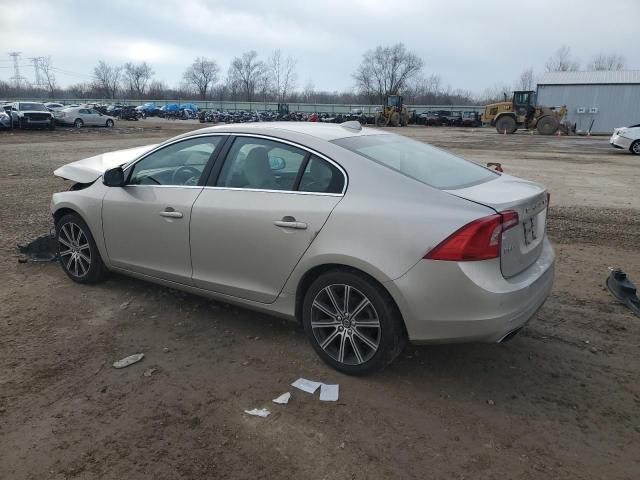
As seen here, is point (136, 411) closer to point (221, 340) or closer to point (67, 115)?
point (221, 340)

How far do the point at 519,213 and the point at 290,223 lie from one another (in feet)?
4.61

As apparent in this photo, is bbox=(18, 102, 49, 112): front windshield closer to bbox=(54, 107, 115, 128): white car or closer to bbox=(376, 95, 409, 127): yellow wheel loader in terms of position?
bbox=(54, 107, 115, 128): white car

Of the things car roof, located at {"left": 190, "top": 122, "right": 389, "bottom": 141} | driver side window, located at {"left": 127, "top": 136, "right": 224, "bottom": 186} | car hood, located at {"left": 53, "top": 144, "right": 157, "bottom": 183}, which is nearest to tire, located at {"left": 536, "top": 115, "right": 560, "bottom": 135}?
car hood, located at {"left": 53, "top": 144, "right": 157, "bottom": 183}

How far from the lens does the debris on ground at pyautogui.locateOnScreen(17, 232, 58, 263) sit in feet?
18.7

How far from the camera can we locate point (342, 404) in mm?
3084

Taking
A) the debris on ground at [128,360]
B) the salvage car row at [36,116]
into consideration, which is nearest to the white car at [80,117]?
the salvage car row at [36,116]

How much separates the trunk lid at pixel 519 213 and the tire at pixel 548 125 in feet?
119

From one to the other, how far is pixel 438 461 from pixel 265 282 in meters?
1.61

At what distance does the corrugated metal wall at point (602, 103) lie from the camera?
44531 millimetres

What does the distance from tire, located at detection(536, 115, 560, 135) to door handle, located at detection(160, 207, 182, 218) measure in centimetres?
3724

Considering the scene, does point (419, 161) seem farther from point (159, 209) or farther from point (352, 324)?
point (159, 209)

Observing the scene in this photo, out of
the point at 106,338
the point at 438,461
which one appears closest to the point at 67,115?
the point at 106,338

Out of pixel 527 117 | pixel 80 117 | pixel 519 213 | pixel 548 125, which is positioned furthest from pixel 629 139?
pixel 80 117

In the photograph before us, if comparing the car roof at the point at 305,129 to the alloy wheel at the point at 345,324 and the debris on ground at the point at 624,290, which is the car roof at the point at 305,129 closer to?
the alloy wheel at the point at 345,324
